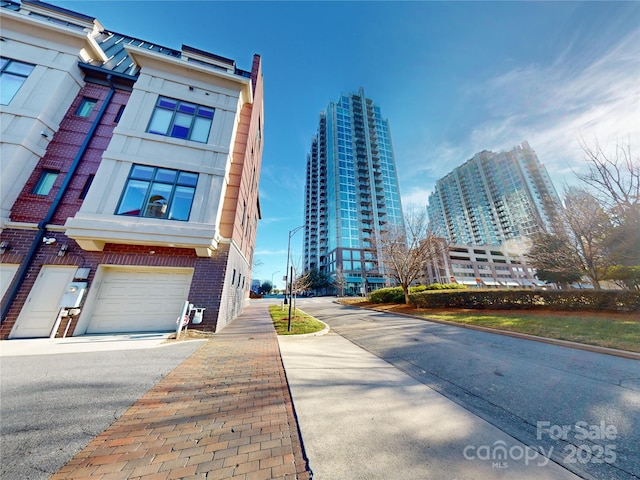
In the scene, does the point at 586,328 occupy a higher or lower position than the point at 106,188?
lower

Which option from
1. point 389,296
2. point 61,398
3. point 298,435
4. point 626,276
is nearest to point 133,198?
point 61,398

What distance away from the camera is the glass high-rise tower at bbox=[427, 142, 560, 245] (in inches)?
3189

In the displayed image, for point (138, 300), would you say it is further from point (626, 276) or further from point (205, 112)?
point (626, 276)

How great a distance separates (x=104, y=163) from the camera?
7863 mm

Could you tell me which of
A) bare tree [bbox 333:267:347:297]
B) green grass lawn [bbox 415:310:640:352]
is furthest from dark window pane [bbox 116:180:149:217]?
bare tree [bbox 333:267:347:297]

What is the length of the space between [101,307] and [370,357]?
30.3 ft

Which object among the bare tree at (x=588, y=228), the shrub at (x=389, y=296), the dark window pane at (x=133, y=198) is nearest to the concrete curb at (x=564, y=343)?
the bare tree at (x=588, y=228)

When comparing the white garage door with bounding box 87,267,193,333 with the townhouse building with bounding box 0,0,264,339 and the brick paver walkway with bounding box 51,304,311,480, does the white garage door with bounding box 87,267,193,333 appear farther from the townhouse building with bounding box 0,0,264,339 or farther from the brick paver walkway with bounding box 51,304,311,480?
the brick paver walkway with bounding box 51,304,311,480

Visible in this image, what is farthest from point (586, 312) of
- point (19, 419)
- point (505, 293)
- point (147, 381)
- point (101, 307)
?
point (101, 307)

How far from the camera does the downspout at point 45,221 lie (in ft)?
22.0

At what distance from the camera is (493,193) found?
88.0 m

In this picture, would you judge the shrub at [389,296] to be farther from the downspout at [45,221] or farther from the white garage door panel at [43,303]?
the downspout at [45,221]

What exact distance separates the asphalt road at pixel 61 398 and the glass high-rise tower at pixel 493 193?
86.7 metres

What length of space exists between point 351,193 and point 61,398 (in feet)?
202
